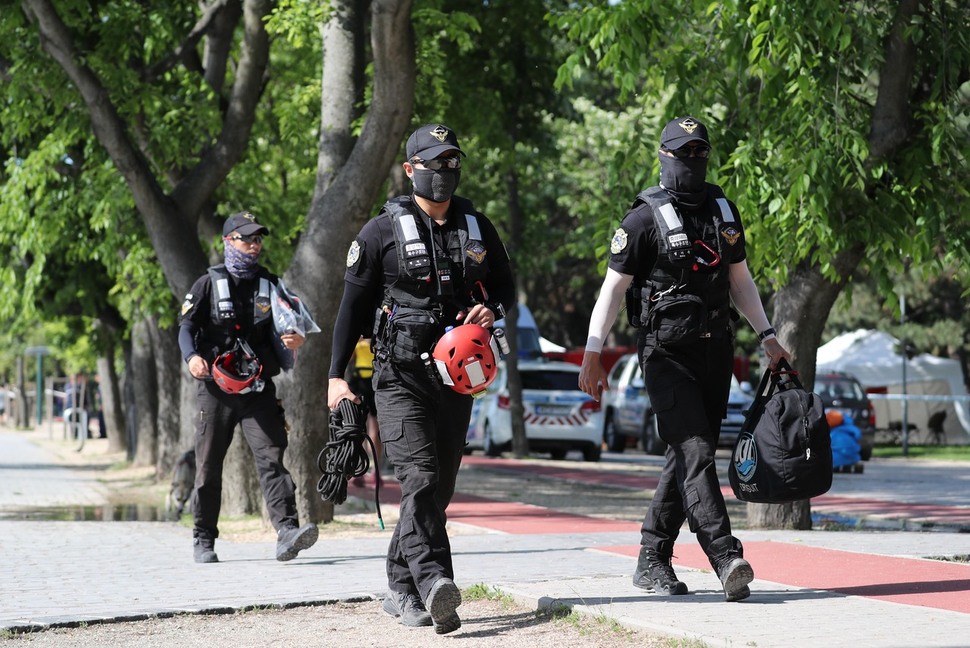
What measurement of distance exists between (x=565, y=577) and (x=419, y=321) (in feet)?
7.39

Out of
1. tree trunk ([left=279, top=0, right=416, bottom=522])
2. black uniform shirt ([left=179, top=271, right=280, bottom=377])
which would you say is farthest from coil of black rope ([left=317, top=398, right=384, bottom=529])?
tree trunk ([left=279, top=0, right=416, bottom=522])

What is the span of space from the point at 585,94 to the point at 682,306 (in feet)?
111

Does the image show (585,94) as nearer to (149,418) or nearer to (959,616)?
(149,418)

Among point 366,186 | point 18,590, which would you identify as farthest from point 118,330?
point 18,590

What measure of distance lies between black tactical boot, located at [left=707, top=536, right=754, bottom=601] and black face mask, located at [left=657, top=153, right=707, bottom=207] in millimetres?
1515

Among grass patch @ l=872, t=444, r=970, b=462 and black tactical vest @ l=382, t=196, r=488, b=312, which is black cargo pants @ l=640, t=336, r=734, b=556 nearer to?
black tactical vest @ l=382, t=196, r=488, b=312

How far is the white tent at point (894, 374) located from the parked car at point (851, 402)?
715 cm

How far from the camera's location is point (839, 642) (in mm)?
5246

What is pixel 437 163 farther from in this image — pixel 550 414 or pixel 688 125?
pixel 550 414

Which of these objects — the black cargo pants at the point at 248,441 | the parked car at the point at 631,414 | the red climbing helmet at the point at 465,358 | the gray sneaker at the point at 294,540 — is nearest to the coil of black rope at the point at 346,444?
the red climbing helmet at the point at 465,358

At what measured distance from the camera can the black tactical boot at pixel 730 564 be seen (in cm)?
611

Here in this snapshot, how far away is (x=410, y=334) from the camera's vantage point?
6.10 m

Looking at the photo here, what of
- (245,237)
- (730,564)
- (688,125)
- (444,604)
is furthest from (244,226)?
(730,564)

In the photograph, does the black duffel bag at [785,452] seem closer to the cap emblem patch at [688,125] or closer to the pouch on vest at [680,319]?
the pouch on vest at [680,319]
